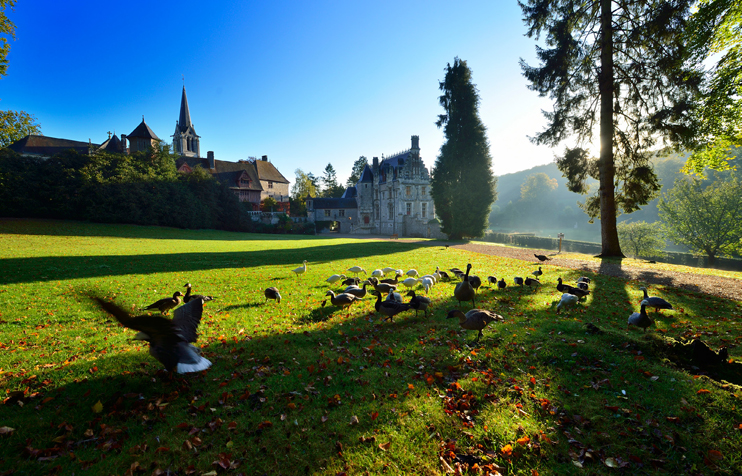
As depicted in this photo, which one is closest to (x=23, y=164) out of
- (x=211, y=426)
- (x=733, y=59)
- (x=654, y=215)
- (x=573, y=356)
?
(x=211, y=426)

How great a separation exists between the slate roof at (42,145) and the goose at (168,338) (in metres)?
65.7

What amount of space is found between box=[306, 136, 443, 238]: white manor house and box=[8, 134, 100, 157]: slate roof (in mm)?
45686

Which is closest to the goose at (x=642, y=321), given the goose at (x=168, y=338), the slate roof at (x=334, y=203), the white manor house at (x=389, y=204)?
the goose at (x=168, y=338)

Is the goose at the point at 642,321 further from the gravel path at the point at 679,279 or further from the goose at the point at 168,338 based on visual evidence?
the goose at the point at 168,338

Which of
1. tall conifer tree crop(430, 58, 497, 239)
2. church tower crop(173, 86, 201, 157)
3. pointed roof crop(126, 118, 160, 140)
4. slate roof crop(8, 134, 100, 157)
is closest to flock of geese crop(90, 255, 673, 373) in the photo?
tall conifer tree crop(430, 58, 497, 239)

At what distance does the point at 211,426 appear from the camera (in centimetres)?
366

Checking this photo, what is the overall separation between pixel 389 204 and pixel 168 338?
58.1m

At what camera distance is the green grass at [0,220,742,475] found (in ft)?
10.6

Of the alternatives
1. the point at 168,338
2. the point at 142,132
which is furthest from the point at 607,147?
the point at 142,132

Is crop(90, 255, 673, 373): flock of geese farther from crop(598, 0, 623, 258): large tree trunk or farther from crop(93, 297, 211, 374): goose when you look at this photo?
crop(598, 0, 623, 258): large tree trunk

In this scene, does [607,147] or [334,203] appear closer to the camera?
[607,147]

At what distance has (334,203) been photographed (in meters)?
69.5

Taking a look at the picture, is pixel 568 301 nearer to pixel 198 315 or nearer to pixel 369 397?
pixel 369 397

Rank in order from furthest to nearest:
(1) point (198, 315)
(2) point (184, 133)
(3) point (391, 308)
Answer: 1. (2) point (184, 133)
2. (3) point (391, 308)
3. (1) point (198, 315)
